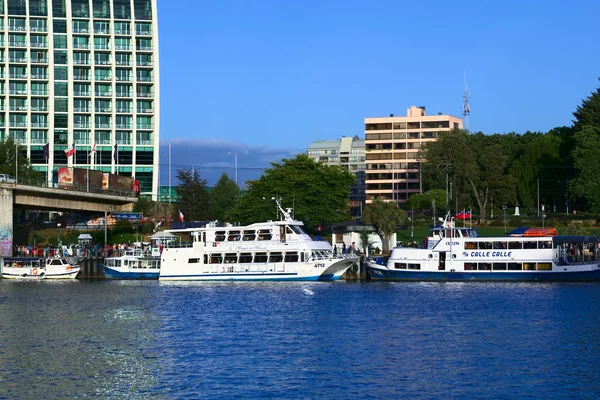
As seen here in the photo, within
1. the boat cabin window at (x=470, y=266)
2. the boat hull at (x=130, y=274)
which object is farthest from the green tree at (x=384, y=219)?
the boat hull at (x=130, y=274)

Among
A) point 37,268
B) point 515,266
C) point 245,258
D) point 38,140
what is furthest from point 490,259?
point 38,140

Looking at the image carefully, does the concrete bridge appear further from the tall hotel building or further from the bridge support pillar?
the tall hotel building

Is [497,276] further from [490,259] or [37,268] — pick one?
[37,268]

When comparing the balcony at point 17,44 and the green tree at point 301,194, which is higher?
the balcony at point 17,44

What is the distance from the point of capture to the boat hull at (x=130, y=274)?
357ft

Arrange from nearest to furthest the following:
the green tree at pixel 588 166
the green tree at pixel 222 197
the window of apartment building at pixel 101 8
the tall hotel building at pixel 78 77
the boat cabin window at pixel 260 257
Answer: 1. the boat cabin window at pixel 260 257
2. the green tree at pixel 588 166
3. the green tree at pixel 222 197
4. the tall hotel building at pixel 78 77
5. the window of apartment building at pixel 101 8

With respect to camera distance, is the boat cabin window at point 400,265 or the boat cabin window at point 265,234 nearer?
the boat cabin window at point 400,265

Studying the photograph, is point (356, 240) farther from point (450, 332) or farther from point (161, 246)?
point (450, 332)

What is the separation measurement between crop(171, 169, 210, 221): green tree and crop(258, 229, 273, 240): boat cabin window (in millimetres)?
55907

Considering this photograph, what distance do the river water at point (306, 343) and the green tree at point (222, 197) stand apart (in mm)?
69497

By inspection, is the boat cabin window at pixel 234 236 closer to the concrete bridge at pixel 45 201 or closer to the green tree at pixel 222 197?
the concrete bridge at pixel 45 201

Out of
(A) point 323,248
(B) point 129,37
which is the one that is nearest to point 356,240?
(A) point 323,248

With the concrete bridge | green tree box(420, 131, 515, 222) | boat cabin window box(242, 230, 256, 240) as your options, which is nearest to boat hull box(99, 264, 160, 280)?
boat cabin window box(242, 230, 256, 240)

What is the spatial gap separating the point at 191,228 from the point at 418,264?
23938 mm
